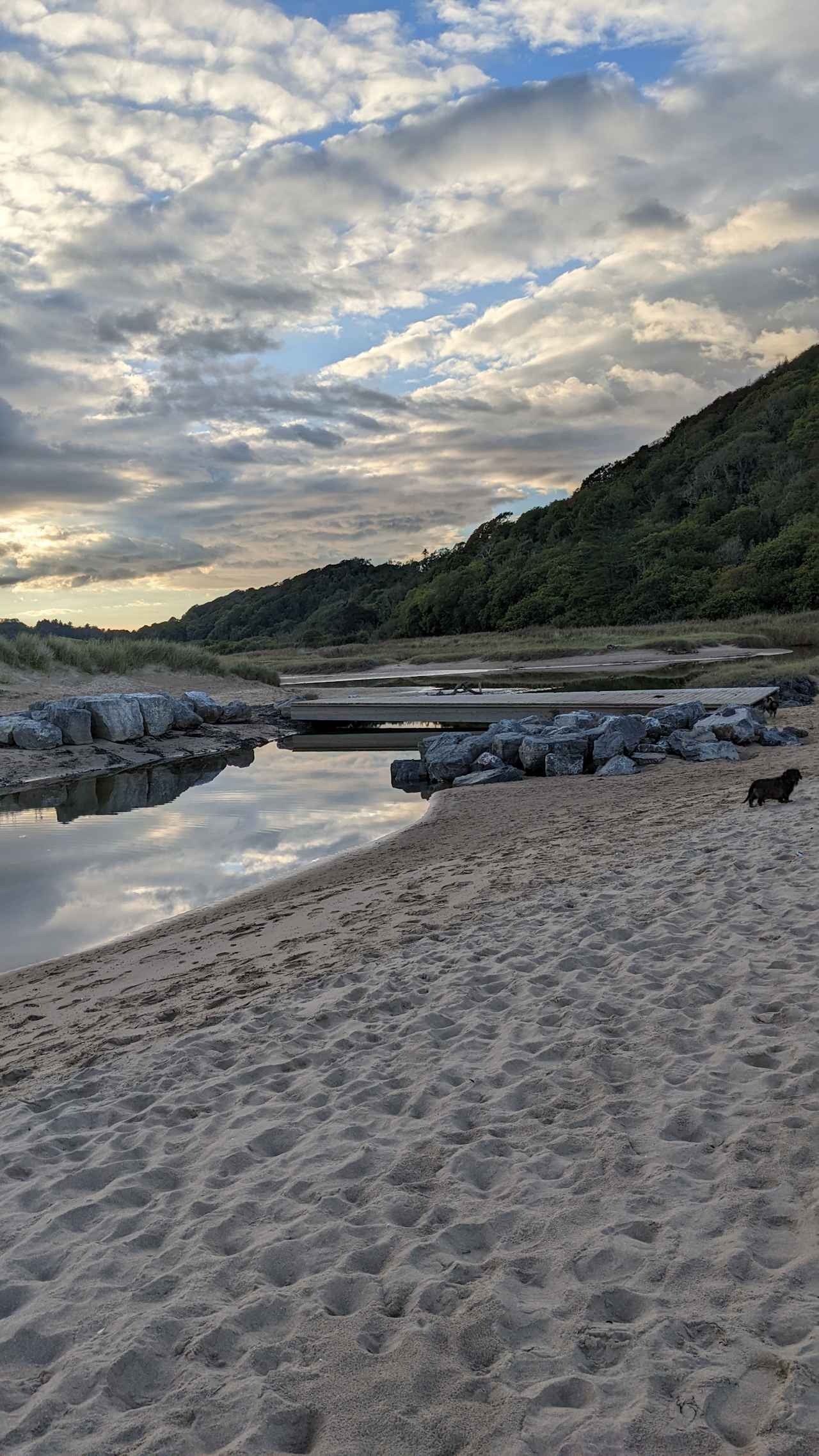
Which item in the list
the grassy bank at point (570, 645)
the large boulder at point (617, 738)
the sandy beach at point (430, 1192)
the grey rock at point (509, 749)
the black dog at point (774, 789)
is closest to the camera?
the sandy beach at point (430, 1192)

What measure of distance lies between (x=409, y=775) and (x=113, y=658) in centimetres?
1716

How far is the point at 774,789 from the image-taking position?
9164 mm

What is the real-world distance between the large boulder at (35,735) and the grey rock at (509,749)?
8.13m

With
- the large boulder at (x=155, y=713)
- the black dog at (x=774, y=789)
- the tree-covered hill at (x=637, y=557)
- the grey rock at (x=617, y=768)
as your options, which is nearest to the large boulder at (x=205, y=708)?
the large boulder at (x=155, y=713)

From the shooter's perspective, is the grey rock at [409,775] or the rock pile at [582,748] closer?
the rock pile at [582,748]

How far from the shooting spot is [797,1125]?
3277 millimetres

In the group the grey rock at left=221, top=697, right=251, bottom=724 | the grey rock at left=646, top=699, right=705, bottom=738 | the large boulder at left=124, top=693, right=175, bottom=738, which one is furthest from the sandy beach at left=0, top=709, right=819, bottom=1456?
the grey rock at left=221, top=697, right=251, bottom=724

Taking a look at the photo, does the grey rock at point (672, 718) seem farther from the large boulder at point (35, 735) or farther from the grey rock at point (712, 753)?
the large boulder at point (35, 735)

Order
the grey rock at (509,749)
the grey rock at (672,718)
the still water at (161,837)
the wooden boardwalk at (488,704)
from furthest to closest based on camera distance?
the wooden boardwalk at (488,704)
the grey rock at (672,718)
the grey rock at (509,749)
the still water at (161,837)

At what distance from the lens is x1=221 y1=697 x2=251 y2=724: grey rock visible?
73.6ft

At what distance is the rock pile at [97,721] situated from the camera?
1662 cm

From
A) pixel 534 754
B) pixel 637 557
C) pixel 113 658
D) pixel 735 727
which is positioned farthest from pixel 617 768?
pixel 637 557

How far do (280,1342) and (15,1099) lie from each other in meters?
2.27

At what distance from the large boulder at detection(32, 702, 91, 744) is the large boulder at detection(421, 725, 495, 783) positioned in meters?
6.79
